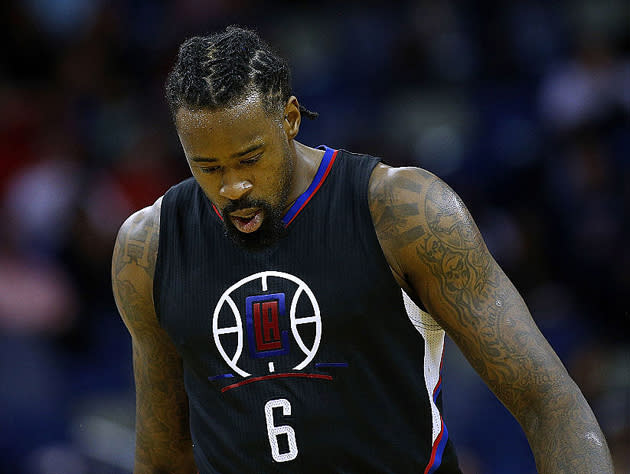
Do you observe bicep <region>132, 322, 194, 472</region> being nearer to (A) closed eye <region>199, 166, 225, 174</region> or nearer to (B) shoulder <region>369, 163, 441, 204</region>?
(A) closed eye <region>199, 166, 225, 174</region>

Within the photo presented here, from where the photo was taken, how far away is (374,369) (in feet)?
7.73

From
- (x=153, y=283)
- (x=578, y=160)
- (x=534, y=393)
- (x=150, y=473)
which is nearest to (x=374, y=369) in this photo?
(x=534, y=393)

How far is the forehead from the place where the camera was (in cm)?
224

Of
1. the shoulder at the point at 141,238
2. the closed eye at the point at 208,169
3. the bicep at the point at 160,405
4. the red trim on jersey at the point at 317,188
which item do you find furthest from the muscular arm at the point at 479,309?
the bicep at the point at 160,405

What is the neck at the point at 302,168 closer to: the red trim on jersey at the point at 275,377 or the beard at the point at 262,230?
the beard at the point at 262,230

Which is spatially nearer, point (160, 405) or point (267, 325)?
point (267, 325)

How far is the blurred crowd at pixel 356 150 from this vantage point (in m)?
5.20

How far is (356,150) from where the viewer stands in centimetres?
611

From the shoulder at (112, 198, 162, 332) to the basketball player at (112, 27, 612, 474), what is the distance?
4 cm

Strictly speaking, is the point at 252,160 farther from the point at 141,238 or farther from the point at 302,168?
the point at 141,238

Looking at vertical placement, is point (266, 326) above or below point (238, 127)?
below

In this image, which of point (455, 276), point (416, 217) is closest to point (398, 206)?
point (416, 217)

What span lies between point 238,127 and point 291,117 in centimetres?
24

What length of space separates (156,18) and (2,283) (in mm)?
2749
